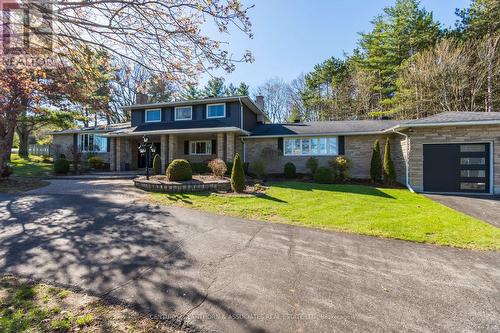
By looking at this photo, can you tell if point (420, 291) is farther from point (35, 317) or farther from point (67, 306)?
point (35, 317)

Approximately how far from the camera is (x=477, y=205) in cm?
846

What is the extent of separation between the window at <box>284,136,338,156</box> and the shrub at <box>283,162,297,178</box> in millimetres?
1325

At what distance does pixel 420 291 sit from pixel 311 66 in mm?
32840

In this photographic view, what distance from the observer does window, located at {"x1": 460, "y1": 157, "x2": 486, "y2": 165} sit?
10.6 meters

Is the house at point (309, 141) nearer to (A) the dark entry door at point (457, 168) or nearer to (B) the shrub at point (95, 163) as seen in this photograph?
(A) the dark entry door at point (457, 168)

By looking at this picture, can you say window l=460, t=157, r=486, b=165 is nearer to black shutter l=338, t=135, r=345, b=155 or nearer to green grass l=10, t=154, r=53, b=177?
black shutter l=338, t=135, r=345, b=155

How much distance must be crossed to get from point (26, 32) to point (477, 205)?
45.3ft

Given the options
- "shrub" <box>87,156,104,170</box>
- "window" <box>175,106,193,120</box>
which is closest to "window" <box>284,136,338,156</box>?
"window" <box>175,106,193,120</box>

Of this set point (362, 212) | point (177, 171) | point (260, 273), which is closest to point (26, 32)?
point (260, 273)

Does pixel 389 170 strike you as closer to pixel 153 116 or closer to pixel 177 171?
pixel 177 171

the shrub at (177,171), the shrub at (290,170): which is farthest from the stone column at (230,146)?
the shrub at (177,171)

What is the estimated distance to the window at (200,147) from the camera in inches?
709

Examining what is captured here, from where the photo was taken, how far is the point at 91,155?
20531 mm

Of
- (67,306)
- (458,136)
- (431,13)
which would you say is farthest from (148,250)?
(431,13)
